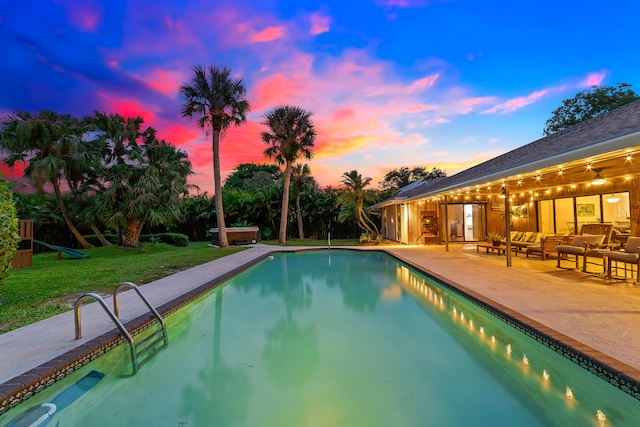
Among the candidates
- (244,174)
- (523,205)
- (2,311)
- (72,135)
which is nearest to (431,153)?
(523,205)

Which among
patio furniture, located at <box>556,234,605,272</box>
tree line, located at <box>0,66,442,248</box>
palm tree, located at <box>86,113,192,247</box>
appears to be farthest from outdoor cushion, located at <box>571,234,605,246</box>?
palm tree, located at <box>86,113,192,247</box>

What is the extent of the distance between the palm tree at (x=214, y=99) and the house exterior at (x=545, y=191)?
32.2 feet

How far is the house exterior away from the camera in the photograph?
5.51 m

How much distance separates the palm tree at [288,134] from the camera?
62.0ft

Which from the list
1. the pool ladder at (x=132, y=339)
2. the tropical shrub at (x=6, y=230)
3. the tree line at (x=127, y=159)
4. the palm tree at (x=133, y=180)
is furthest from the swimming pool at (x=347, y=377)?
the tree line at (x=127, y=159)

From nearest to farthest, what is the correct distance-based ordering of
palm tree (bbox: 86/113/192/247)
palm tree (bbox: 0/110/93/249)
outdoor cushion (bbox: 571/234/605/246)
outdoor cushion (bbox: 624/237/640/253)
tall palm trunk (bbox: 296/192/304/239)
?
1. outdoor cushion (bbox: 624/237/640/253)
2. outdoor cushion (bbox: 571/234/605/246)
3. palm tree (bbox: 0/110/93/249)
4. palm tree (bbox: 86/113/192/247)
5. tall palm trunk (bbox: 296/192/304/239)

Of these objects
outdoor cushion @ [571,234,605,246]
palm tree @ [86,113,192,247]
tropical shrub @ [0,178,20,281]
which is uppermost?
palm tree @ [86,113,192,247]

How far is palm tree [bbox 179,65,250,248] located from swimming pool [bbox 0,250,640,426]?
1257 centimetres

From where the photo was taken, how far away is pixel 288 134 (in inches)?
748

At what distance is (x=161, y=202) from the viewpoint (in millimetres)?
16578

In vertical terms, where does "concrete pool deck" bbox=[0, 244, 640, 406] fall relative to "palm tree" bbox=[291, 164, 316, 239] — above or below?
below

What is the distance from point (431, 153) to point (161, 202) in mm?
17246

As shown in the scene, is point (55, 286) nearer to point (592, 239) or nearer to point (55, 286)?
point (55, 286)

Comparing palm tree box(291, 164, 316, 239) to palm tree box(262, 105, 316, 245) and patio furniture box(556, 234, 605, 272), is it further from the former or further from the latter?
patio furniture box(556, 234, 605, 272)
